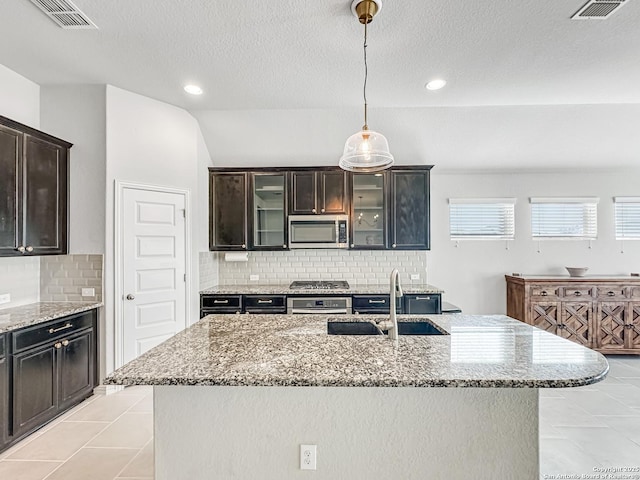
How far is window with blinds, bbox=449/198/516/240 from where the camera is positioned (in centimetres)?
457

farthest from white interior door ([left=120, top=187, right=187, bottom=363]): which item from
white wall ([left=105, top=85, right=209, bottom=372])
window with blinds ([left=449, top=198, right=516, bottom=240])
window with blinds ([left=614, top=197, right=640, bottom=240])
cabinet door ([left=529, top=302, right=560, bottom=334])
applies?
window with blinds ([left=614, top=197, right=640, bottom=240])

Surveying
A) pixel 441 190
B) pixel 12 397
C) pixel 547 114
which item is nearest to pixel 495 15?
pixel 547 114

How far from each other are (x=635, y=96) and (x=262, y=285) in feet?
14.8

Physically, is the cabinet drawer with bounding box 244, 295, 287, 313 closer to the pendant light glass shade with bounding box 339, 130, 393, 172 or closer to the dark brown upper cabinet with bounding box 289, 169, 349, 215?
the dark brown upper cabinet with bounding box 289, 169, 349, 215

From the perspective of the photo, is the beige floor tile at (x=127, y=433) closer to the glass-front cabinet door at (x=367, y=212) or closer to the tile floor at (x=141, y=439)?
the tile floor at (x=141, y=439)

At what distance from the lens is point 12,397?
228 centimetres

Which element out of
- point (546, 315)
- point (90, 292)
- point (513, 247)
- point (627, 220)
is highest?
point (627, 220)

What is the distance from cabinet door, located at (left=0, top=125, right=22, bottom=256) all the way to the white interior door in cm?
76

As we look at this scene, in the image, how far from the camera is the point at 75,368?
2.83 meters

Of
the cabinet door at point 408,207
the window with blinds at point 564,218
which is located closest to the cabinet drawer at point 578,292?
the window with blinds at point 564,218

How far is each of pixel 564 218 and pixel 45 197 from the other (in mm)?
5997

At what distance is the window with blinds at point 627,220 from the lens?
4.53 metres

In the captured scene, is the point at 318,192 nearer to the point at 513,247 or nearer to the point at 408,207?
the point at 408,207

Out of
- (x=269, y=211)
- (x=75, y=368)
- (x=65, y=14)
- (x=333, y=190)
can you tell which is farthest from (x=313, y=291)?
(x=65, y=14)
